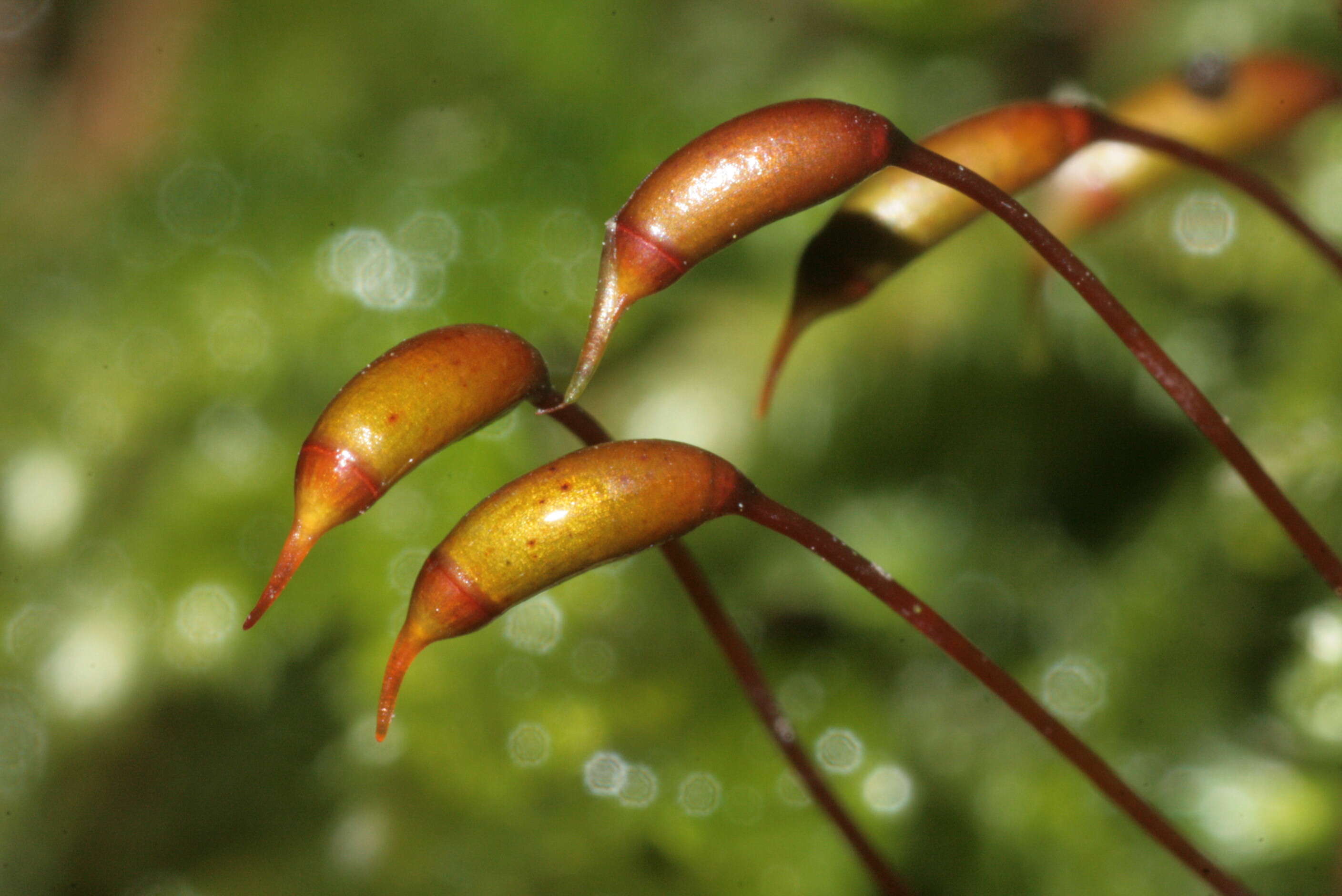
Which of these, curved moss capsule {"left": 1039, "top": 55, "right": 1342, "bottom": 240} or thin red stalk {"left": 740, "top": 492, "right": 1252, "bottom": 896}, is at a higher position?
curved moss capsule {"left": 1039, "top": 55, "right": 1342, "bottom": 240}

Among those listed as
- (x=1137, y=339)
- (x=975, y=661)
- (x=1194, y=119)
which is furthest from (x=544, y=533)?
(x=1194, y=119)

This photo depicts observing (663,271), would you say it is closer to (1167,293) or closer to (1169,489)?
(1169,489)

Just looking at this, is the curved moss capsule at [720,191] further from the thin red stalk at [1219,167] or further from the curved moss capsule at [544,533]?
the thin red stalk at [1219,167]

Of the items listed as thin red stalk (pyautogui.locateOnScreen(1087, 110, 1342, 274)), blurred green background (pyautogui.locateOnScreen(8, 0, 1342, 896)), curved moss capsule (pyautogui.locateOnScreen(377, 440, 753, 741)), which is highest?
thin red stalk (pyautogui.locateOnScreen(1087, 110, 1342, 274))

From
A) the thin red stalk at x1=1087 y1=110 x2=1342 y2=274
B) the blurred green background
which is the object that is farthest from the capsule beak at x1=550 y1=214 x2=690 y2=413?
the blurred green background

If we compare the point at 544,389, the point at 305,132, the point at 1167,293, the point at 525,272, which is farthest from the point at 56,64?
the point at 1167,293

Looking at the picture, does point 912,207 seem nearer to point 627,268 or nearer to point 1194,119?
point 627,268

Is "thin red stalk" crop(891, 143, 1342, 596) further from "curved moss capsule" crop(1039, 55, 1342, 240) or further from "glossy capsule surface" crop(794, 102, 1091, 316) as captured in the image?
"curved moss capsule" crop(1039, 55, 1342, 240)

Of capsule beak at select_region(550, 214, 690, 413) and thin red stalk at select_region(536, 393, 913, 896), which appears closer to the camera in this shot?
capsule beak at select_region(550, 214, 690, 413)
